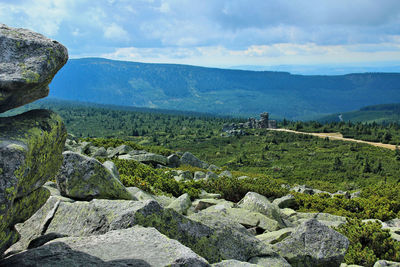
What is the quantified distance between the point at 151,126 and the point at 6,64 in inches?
6047

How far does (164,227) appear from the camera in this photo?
7383 mm

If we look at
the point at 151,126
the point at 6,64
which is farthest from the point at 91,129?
the point at 6,64

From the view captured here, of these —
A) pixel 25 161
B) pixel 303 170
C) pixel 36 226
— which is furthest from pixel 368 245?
pixel 303 170

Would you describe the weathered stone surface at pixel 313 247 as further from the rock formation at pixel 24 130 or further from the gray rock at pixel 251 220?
the rock formation at pixel 24 130

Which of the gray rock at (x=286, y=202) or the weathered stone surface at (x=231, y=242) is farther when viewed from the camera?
the gray rock at (x=286, y=202)

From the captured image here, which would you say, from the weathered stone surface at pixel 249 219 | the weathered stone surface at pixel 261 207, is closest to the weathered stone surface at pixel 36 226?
the weathered stone surface at pixel 249 219

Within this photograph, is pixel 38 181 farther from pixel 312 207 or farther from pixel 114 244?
pixel 312 207

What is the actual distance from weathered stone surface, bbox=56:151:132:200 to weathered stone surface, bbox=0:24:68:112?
13.9ft

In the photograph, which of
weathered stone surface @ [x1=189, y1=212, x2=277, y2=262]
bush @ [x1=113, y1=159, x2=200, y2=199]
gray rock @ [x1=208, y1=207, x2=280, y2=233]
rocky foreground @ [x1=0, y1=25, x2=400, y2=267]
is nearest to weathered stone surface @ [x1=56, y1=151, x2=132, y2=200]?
rocky foreground @ [x1=0, y1=25, x2=400, y2=267]

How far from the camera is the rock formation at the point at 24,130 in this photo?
5011 millimetres

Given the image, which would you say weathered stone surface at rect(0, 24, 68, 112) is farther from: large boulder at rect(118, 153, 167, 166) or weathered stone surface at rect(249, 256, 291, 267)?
large boulder at rect(118, 153, 167, 166)

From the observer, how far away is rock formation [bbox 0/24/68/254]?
5011 millimetres

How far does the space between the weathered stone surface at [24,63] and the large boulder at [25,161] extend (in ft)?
1.71

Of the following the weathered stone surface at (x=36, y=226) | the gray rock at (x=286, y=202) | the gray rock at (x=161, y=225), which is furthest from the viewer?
the gray rock at (x=286, y=202)
